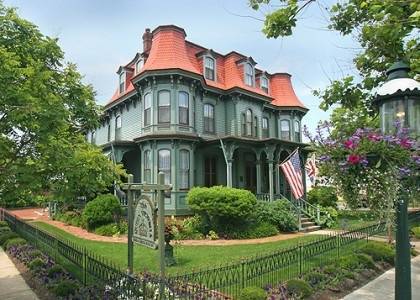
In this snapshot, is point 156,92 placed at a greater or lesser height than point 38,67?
greater

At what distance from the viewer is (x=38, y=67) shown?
820 centimetres

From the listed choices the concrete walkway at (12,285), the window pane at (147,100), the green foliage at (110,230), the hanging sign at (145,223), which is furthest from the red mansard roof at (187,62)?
the hanging sign at (145,223)

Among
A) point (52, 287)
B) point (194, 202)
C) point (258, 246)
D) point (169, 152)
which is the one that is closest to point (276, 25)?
point (52, 287)

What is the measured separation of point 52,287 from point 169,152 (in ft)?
39.2

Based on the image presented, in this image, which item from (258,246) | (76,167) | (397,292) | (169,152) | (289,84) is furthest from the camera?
(289,84)

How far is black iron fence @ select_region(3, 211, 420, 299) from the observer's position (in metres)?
6.58

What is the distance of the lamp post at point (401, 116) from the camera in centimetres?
518

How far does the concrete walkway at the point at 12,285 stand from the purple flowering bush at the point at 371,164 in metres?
7.71

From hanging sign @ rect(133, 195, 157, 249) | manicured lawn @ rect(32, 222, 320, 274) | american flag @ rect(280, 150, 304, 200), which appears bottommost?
manicured lawn @ rect(32, 222, 320, 274)

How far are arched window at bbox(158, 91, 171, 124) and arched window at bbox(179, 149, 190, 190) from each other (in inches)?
79.5

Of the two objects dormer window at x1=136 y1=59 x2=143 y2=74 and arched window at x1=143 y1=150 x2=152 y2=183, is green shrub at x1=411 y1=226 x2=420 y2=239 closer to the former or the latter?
arched window at x1=143 y1=150 x2=152 y2=183

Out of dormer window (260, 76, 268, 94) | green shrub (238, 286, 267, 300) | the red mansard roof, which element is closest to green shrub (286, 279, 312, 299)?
green shrub (238, 286, 267, 300)

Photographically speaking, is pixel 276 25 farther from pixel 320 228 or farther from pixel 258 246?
pixel 320 228

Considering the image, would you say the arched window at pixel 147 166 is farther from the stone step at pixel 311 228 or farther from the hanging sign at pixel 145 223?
the hanging sign at pixel 145 223
